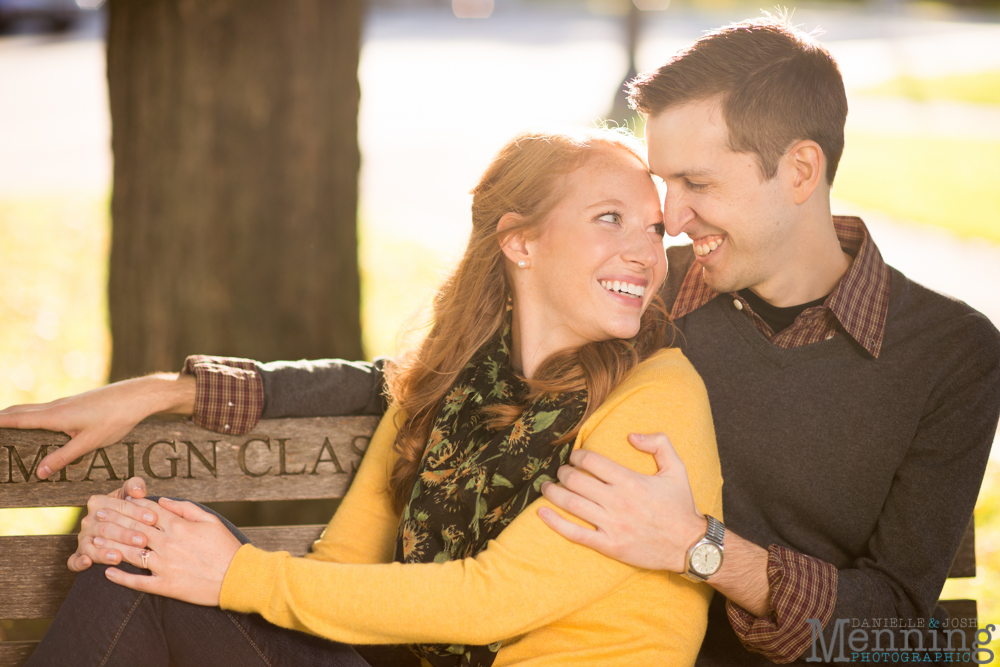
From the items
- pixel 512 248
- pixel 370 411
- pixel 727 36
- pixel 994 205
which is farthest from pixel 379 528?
pixel 994 205

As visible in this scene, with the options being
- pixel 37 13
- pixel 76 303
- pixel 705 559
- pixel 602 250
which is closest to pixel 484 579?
Result: pixel 705 559

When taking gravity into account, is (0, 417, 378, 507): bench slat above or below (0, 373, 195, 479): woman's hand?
below

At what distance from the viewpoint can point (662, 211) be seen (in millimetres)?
2727

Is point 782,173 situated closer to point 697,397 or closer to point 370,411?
point 697,397

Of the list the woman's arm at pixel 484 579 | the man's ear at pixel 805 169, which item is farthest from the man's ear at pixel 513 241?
the man's ear at pixel 805 169

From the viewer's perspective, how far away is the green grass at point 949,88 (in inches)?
808

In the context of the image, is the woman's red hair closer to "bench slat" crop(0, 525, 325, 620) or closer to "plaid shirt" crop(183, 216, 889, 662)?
"plaid shirt" crop(183, 216, 889, 662)

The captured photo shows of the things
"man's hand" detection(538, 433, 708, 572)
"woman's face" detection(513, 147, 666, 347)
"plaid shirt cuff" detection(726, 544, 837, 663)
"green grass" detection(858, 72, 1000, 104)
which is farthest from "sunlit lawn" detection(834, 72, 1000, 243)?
"man's hand" detection(538, 433, 708, 572)

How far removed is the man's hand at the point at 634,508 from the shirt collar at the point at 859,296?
76cm

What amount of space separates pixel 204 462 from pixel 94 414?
36 cm

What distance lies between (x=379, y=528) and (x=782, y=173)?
162 cm

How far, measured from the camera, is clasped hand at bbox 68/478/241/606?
93.0 inches

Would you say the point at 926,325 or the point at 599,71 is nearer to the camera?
the point at 926,325

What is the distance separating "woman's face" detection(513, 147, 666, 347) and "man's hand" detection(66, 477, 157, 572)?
48.5 inches
